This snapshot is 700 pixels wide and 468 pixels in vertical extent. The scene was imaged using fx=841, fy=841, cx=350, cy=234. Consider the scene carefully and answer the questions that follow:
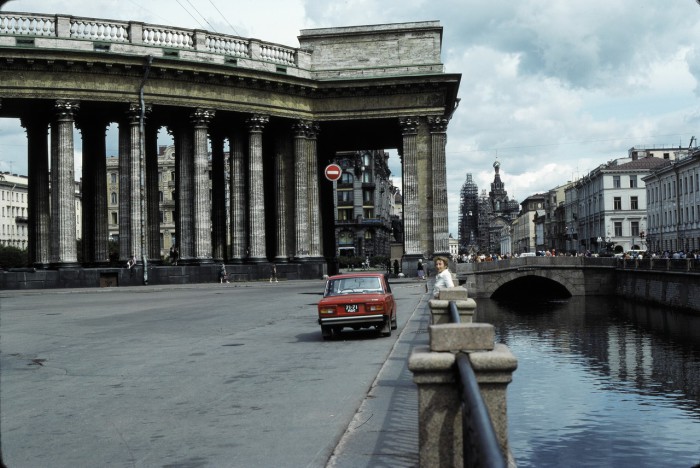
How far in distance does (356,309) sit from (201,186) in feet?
118

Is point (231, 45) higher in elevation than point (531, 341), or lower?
higher

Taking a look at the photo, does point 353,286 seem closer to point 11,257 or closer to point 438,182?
point 438,182

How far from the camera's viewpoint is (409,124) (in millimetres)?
59219

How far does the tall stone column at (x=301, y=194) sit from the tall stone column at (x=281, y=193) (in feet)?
2.78

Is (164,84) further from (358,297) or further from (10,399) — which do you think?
(10,399)

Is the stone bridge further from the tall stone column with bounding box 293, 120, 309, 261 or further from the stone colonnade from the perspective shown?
the tall stone column with bounding box 293, 120, 309, 261

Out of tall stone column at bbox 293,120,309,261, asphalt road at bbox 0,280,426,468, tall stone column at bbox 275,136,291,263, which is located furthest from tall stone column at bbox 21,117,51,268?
asphalt road at bbox 0,280,426,468

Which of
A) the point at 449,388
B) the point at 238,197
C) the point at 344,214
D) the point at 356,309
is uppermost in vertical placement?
the point at 344,214

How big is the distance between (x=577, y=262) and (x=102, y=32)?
145 ft

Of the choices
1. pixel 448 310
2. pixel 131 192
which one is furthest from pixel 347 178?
pixel 448 310

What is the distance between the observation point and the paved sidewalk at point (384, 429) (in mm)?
8364

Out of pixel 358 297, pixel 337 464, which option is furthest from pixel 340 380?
pixel 358 297

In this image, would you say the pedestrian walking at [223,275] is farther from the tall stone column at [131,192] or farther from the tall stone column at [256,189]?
the tall stone column at [131,192]

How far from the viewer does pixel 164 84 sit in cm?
5409
